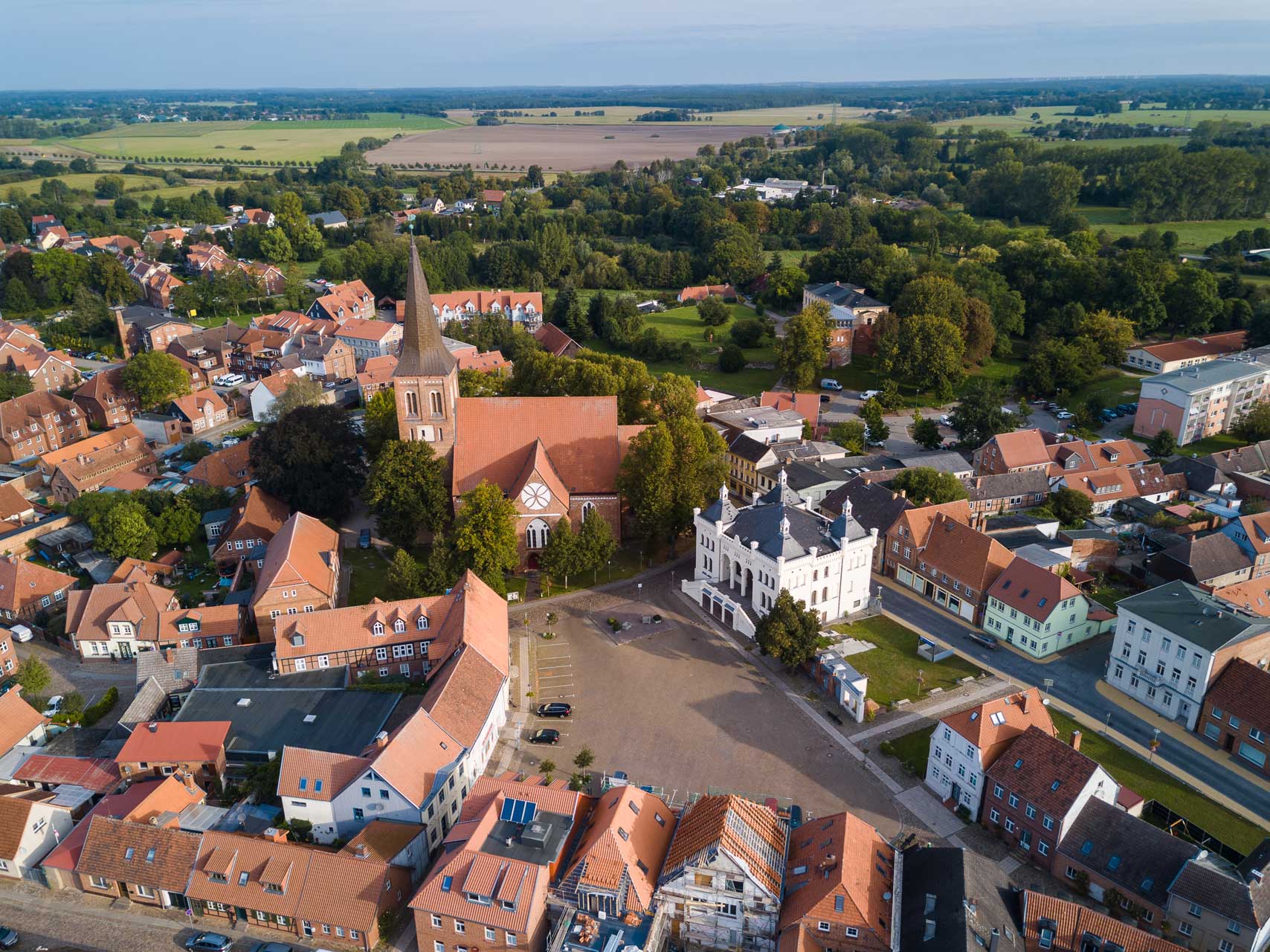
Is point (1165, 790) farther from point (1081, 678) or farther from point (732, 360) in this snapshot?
point (732, 360)

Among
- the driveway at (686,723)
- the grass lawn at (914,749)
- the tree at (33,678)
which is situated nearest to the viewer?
the driveway at (686,723)

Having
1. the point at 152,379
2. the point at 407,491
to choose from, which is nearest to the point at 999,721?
the point at 407,491

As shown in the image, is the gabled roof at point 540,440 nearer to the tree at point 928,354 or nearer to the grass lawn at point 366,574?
the grass lawn at point 366,574

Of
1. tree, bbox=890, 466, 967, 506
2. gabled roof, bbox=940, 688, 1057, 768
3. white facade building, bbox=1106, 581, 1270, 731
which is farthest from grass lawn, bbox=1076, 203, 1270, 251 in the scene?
gabled roof, bbox=940, 688, 1057, 768

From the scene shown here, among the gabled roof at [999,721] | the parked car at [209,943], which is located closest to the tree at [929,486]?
the gabled roof at [999,721]

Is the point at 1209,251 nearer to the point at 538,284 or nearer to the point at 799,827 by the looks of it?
the point at 538,284

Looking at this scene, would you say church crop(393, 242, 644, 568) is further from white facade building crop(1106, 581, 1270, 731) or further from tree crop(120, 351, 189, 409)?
tree crop(120, 351, 189, 409)

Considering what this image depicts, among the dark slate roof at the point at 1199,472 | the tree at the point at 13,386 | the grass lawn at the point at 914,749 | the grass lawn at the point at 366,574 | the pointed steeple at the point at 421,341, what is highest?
the pointed steeple at the point at 421,341
